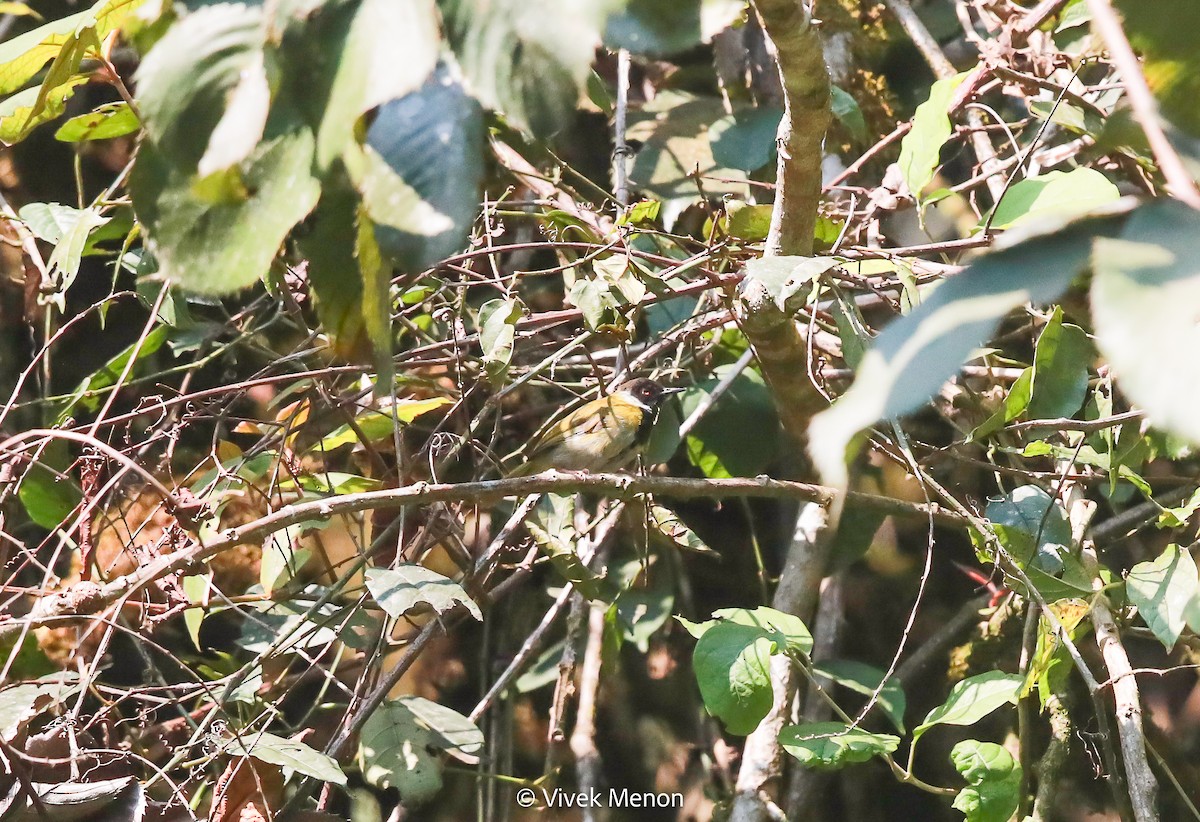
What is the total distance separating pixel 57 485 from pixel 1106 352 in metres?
2.45

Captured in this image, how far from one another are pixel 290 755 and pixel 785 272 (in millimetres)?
1214

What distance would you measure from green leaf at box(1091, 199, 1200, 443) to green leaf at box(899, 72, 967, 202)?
141 centimetres

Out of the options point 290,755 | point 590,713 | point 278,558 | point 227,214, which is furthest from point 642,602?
point 227,214

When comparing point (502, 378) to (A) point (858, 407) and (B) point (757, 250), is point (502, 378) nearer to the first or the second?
(B) point (757, 250)

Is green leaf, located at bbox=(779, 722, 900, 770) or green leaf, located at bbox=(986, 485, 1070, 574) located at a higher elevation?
green leaf, located at bbox=(986, 485, 1070, 574)

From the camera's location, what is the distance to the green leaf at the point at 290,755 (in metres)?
1.71

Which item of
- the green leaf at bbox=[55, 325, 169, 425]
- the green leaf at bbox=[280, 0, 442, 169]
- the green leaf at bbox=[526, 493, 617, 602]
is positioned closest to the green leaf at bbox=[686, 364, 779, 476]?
the green leaf at bbox=[526, 493, 617, 602]

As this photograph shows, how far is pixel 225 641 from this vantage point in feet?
9.08

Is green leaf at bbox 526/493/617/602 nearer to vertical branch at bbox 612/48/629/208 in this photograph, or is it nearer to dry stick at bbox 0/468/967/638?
dry stick at bbox 0/468/967/638

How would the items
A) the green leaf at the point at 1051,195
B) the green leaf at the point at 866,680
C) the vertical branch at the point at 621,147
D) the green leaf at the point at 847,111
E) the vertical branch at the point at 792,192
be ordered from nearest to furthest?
the vertical branch at the point at 792,192, the green leaf at the point at 1051,195, the green leaf at the point at 866,680, the green leaf at the point at 847,111, the vertical branch at the point at 621,147

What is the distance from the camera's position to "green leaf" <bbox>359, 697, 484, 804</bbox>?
7.04 feet

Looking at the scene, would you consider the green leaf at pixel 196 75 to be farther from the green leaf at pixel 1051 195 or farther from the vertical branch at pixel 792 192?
the green leaf at pixel 1051 195

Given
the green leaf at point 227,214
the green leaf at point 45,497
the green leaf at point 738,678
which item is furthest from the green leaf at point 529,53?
the green leaf at point 45,497

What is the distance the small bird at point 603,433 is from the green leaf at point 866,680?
0.81 meters
